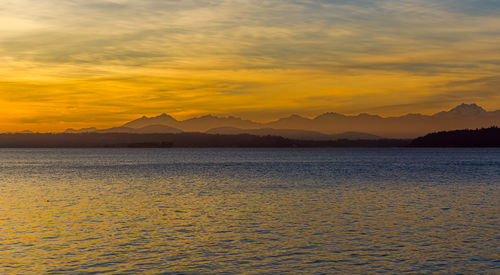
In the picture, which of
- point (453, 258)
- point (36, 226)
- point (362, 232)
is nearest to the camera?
point (453, 258)

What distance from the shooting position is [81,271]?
23078 mm

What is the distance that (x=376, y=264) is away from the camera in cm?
2441

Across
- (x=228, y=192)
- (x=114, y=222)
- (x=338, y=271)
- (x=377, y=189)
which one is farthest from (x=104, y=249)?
(x=377, y=189)

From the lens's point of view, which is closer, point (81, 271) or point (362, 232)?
point (81, 271)

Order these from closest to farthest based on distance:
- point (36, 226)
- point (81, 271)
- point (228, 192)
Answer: point (81, 271) < point (36, 226) < point (228, 192)

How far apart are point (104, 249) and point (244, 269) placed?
8.51m

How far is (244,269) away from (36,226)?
60.8 ft

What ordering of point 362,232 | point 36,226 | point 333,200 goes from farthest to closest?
point 333,200
point 36,226
point 362,232

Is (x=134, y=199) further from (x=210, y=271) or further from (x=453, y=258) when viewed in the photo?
(x=453, y=258)

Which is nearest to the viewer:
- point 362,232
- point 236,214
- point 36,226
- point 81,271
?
Result: point 81,271

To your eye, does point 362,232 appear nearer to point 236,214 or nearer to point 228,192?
point 236,214

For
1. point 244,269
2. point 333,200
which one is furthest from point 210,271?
point 333,200

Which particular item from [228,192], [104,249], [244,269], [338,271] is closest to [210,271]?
[244,269]

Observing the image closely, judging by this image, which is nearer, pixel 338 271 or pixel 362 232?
pixel 338 271
